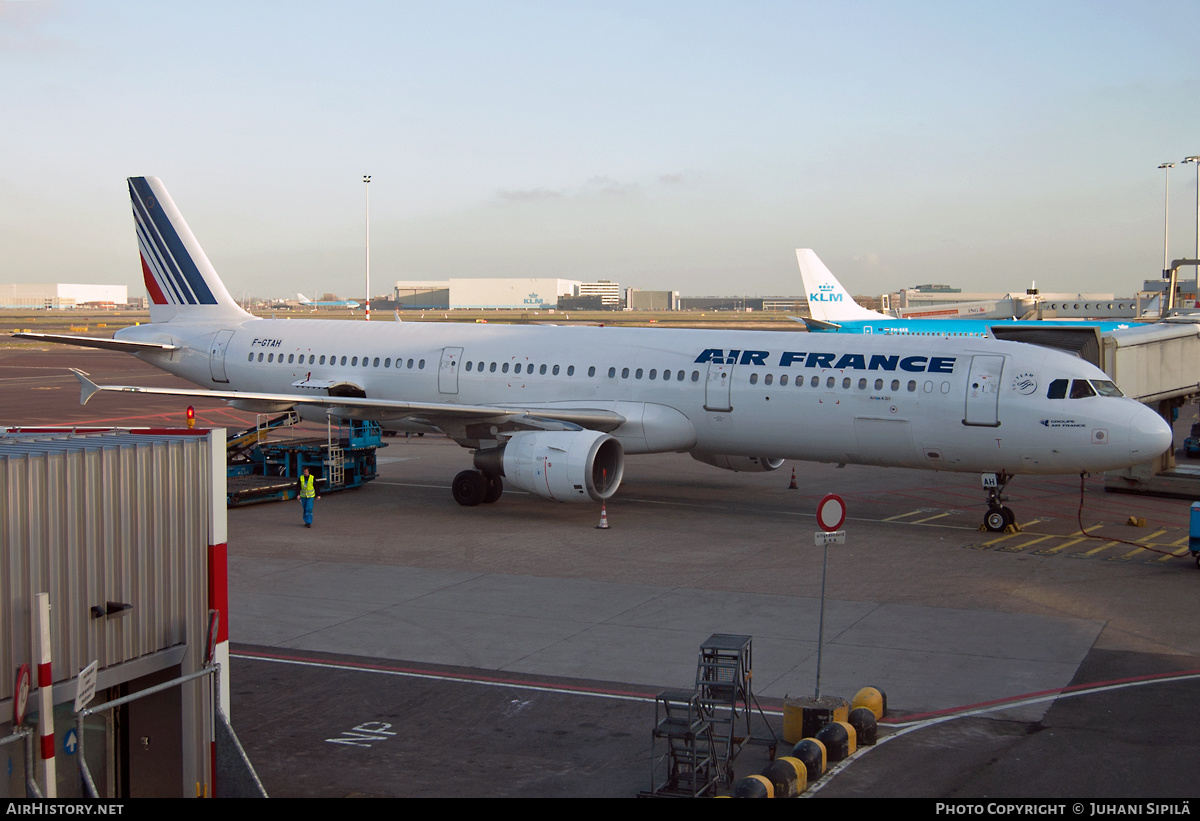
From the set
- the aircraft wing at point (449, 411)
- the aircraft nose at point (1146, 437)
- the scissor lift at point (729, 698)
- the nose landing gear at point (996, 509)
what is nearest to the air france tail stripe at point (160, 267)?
the aircraft wing at point (449, 411)

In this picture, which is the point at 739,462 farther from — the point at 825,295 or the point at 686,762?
the point at 825,295

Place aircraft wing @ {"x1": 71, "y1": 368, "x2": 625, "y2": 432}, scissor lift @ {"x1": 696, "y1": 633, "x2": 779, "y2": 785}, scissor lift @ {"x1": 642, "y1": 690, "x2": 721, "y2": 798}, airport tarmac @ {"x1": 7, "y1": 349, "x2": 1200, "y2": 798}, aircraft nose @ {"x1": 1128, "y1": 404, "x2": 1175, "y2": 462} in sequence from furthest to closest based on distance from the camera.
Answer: aircraft wing @ {"x1": 71, "y1": 368, "x2": 625, "y2": 432}
aircraft nose @ {"x1": 1128, "y1": 404, "x2": 1175, "y2": 462}
airport tarmac @ {"x1": 7, "y1": 349, "x2": 1200, "y2": 798}
scissor lift @ {"x1": 696, "y1": 633, "x2": 779, "y2": 785}
scissor lift @ {"x1": 642, "y1": 690, "x2": 721, "y2": 798}

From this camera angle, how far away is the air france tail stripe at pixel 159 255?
3091 cm

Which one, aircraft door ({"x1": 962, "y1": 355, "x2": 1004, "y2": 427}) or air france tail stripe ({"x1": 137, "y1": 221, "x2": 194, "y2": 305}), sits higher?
air france tail stripe ({"x1": 137, "y1": 221, "x2": 194, "y2": 305})

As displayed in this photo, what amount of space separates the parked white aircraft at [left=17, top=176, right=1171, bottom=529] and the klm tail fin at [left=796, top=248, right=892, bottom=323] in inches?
1415

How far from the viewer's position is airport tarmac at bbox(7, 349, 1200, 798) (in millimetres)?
10797

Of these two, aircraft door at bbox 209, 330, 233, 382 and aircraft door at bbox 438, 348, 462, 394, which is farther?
aircraft door at bbox 209, 330, 233, 382

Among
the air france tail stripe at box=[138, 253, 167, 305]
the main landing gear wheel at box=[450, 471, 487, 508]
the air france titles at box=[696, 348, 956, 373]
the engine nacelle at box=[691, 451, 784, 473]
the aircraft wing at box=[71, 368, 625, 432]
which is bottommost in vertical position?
the main landing gear wheel at box=[450, 471, 487, 508]

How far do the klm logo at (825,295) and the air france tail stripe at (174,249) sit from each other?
3850 centimetres

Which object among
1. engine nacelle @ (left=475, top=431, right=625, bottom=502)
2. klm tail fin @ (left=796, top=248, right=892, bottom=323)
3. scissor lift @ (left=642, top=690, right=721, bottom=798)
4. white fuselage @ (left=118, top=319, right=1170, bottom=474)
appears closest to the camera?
scissor lift @ (left=642, top=690, right=721, bottom=798)

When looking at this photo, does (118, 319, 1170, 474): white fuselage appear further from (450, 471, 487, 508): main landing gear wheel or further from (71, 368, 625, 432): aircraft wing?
(450, 471, 487, 508): main landing gear wheel

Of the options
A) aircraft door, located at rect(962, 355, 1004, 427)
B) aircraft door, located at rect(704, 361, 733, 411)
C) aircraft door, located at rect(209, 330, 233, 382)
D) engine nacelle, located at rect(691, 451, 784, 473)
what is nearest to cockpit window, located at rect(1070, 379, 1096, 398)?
aircraft door, located at rect(962, 355, 1004, 427)

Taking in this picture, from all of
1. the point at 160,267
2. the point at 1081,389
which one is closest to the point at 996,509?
the point at 1081,389

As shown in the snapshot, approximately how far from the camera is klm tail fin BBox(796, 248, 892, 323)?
61125 millimetres
